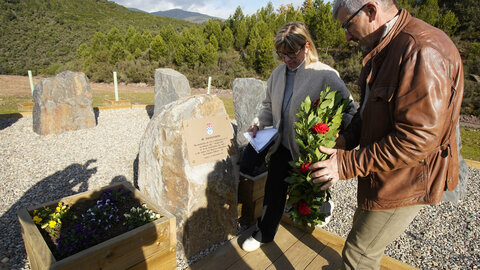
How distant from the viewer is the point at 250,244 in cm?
258

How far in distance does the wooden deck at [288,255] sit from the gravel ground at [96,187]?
457 mm

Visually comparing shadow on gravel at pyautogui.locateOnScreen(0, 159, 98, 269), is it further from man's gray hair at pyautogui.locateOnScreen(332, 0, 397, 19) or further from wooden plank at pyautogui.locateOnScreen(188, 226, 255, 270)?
man's gray hair at pyautogui.locateOnScreen(332, 0, 397, 19)

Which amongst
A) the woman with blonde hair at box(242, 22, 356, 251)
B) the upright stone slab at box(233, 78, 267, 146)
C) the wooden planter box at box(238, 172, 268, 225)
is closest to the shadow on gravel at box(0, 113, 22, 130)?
the upright stone slab at box(233, 78, 267, 146)

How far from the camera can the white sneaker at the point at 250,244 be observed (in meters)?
2.57

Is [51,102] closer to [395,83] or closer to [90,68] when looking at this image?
[395,83]

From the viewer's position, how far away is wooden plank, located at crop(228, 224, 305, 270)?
2428 millimetres

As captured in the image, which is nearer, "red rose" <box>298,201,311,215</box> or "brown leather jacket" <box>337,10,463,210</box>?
"brown leather jacket" <box>337,10,463,210</box>

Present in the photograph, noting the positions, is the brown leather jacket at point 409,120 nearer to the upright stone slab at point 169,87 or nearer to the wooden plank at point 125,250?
the wooden plank at point 125,250

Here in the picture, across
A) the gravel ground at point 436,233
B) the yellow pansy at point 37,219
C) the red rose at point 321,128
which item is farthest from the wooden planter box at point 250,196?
the yellow pansy at point 37,219

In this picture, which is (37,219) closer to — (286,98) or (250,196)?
(250,196)

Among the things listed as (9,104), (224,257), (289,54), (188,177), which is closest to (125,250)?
(188,177)

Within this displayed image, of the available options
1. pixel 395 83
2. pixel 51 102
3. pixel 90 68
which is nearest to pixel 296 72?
pixel 395 83

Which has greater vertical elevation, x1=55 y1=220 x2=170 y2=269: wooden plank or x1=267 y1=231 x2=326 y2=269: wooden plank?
x1=55 y1=220 x2=170 y2=269: wooden plank

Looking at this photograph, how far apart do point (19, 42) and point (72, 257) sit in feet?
107
